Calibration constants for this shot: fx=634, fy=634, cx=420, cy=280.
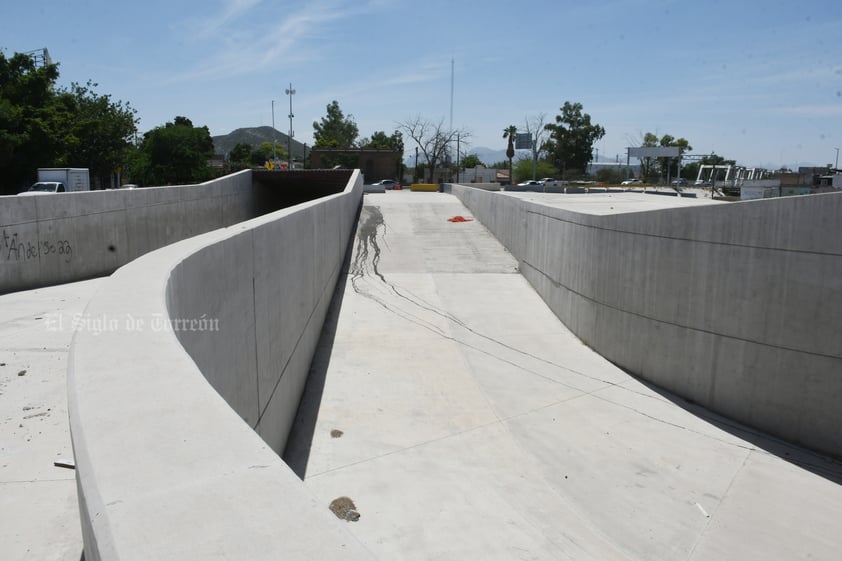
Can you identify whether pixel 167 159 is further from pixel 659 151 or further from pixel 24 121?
pixel 659 151

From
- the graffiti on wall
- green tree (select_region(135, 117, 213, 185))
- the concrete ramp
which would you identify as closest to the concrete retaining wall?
the graffiti on wall

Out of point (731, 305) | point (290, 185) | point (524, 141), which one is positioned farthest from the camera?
point (524, 141)

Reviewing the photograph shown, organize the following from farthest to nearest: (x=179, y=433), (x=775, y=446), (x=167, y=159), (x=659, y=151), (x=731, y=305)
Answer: (x=659, y=151)
(x=167, y=159)
(x=731, y=305)
(x=775, y=446)
(x=179, y=433)

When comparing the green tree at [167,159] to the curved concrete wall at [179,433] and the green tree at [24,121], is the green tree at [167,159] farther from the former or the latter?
the curved concrete wall at [179,433]

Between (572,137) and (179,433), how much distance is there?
108126 mm

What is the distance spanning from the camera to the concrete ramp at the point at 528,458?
671 centimetres

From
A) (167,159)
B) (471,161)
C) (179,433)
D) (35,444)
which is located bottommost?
(35,444)

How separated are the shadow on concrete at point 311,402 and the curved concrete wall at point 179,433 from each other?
94.4 inches

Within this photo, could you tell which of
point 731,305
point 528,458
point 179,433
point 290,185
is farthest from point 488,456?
point 290,185

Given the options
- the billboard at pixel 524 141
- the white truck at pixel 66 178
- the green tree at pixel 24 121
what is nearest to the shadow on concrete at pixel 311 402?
the white truck at pixel 66 178

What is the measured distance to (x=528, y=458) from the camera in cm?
843

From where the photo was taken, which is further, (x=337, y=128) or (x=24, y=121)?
(x=337, y=128)

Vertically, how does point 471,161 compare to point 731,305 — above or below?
above

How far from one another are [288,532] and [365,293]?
14400 mm
